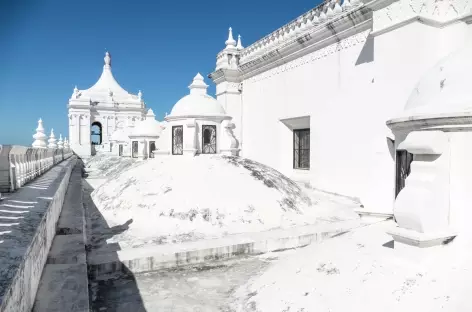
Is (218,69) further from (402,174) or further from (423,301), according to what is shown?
(423,301)

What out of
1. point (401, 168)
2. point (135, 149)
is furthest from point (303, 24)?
point (135, 149)

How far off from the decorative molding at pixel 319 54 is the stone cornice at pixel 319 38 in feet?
0.28

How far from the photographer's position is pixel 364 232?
545cm

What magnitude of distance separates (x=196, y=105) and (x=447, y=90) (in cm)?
756

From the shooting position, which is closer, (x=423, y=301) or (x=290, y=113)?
(x=423, y=301)

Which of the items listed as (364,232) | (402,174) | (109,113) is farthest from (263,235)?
(109,113)

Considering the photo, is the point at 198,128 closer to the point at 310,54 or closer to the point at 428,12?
the point at 310,54

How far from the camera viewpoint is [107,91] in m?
40.9

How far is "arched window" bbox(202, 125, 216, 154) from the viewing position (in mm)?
10789

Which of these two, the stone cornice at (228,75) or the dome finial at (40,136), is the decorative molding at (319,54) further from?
the dome finial at (40,136)

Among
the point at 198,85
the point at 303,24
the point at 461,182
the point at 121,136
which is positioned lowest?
the point at 461,182

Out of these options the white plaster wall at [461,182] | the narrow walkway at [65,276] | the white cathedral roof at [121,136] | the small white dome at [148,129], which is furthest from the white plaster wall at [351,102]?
the white cathedral roof at [121,136]

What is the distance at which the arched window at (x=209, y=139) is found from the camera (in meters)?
10.8

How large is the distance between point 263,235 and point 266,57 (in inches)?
338
